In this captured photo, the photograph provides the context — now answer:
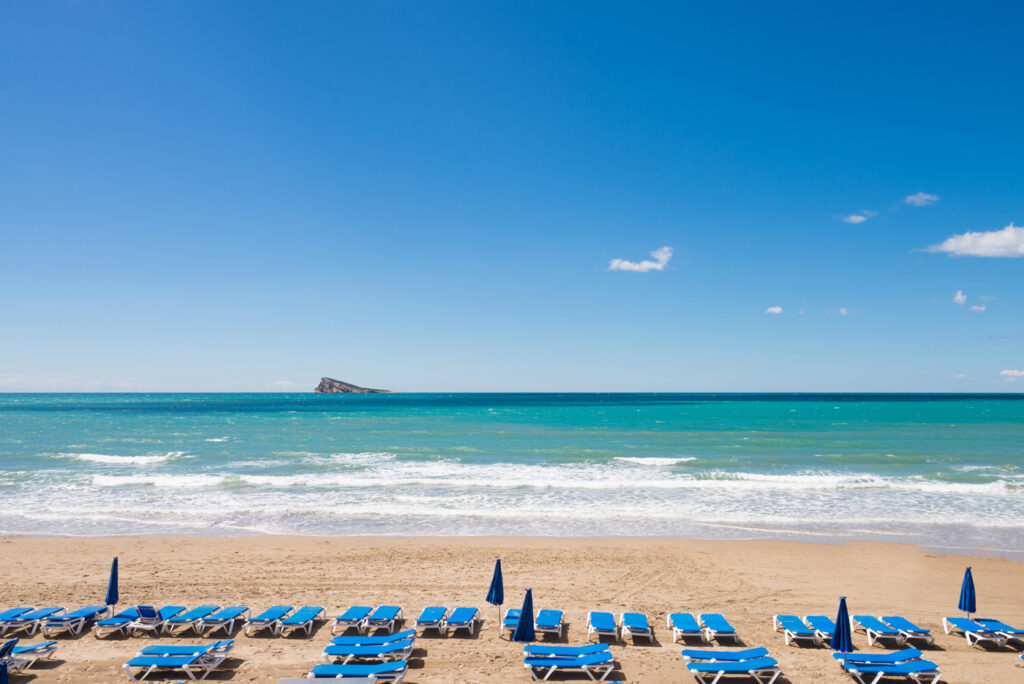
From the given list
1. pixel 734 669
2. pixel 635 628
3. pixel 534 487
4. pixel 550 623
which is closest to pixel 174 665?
pixel 550 623

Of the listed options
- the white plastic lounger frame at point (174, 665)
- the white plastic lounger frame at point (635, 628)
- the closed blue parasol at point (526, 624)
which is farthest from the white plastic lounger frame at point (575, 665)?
the white plastic lounger frame at point (174, 665)

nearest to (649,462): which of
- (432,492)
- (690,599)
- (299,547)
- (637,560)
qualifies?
(432,492)

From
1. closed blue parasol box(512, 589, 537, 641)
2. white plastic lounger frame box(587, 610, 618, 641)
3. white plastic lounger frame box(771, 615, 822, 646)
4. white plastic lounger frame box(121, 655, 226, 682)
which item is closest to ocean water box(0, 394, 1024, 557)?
white plastic lounger frame box(587, 610, 618, 641)

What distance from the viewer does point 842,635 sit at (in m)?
9.02

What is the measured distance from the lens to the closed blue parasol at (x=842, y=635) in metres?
8.91

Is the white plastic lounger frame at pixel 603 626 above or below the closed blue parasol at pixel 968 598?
below

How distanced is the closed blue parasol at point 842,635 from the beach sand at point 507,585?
36 cm

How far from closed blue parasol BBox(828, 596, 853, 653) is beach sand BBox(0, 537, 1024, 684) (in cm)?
36

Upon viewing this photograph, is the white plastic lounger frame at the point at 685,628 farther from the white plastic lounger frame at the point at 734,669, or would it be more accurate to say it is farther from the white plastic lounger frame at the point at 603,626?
the white plastic lounger frame at the point at 603,626

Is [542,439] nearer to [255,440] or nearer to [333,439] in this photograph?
[333,439]

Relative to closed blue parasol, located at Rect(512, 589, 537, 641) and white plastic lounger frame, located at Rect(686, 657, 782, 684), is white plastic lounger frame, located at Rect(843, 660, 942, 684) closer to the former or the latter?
white plastic lounger frame, located at Rect(686, 657, 782, 684)

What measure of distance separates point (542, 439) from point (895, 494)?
78.0ft

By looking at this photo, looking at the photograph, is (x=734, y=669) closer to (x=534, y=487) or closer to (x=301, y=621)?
(x=301, y=621)

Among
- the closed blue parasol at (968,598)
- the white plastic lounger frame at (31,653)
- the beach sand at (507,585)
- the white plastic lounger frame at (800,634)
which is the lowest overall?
the beach sand at (507,585)
